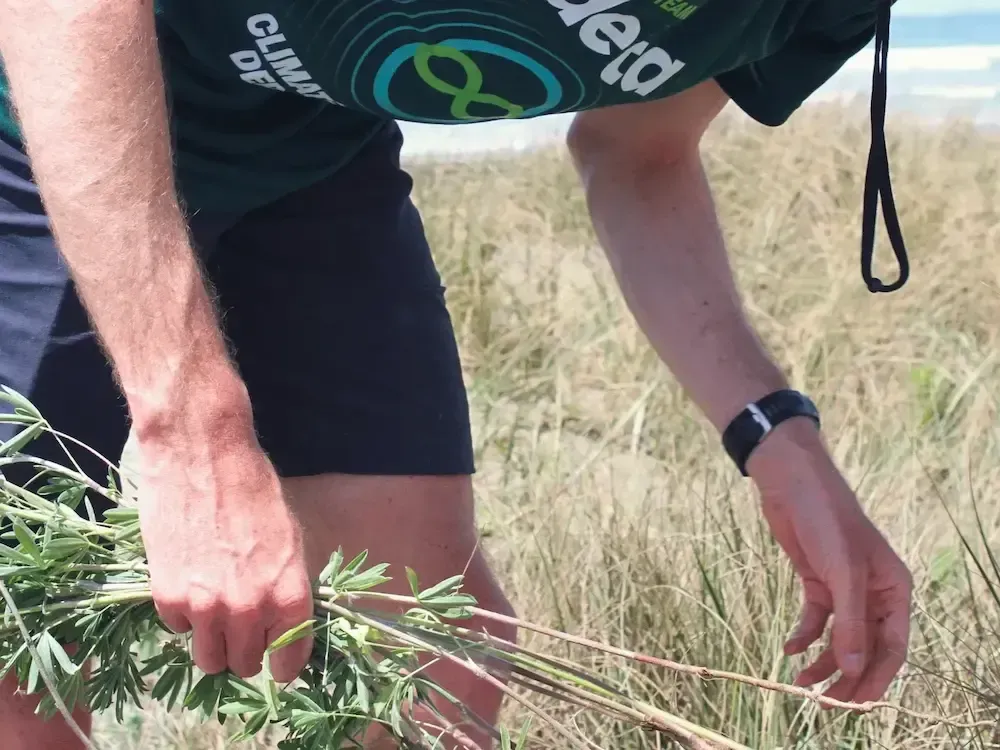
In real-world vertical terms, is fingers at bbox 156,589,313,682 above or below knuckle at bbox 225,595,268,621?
below

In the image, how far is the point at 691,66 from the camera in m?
1.13

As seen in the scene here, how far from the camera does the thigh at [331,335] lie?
1417mm

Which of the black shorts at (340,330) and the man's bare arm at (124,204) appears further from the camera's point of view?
the black shorts at (340,330)

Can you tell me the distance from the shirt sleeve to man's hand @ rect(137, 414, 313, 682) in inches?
34.3

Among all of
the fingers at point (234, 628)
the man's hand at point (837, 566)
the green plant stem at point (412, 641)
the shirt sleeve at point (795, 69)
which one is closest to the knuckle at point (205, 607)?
the fingers at point (234, 628)

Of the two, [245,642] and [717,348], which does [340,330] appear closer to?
[717,348]

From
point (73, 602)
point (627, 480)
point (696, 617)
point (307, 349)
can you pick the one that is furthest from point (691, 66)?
point (627, 480)

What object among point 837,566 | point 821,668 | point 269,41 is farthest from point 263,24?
point 821,668

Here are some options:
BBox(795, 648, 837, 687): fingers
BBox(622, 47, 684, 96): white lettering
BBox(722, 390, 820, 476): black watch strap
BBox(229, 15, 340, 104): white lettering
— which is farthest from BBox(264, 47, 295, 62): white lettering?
BBox(795, 648, 837, 687): fingers

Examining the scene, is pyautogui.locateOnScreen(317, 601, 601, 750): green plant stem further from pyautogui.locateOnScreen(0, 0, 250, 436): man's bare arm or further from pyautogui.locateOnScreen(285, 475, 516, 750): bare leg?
pyautogui.locateOnScreen(285, 475, 516, 750): bare leg

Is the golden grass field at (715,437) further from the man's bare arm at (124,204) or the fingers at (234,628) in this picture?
the man's bare arm at (124,204)

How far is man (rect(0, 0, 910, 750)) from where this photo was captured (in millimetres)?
793

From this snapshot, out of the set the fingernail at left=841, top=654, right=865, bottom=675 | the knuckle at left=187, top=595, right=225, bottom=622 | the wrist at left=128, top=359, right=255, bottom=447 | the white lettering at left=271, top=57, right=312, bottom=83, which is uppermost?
the white lettering at left=271, top=57, right=312, bottom=83

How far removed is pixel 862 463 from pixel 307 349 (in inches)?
54.3
